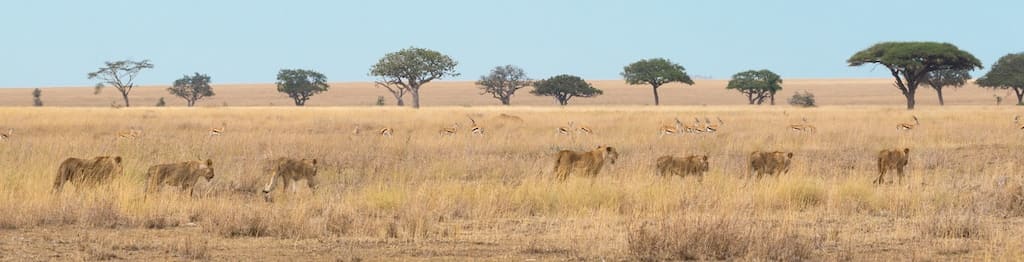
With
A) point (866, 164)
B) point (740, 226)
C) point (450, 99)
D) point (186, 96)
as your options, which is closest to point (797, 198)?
point (740, 226)

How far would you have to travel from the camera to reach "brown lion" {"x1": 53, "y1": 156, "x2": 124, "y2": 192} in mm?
12602

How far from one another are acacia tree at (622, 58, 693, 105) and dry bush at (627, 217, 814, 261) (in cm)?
8361

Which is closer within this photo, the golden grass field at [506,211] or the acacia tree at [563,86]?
the golden grass field at [506,211]

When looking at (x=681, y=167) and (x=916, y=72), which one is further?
(x=916, y=72)

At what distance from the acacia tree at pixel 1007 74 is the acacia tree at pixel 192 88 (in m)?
72.8

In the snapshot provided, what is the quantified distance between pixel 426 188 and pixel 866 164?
861 centimetres

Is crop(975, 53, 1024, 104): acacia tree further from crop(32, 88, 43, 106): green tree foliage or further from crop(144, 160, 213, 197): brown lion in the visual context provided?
crop(32, 88, 43, 106): green tree foliage

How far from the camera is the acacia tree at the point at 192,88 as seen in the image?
112m

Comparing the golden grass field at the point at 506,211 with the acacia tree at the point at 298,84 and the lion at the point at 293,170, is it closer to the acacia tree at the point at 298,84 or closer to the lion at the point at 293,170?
the lion at the point at 293,170

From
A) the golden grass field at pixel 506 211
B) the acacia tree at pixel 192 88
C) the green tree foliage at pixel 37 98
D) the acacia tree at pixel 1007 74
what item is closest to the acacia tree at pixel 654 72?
the acacia tree at pixel 1007 74

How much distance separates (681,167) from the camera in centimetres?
1473

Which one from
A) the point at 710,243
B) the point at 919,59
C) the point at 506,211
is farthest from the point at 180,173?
the point at 919,59

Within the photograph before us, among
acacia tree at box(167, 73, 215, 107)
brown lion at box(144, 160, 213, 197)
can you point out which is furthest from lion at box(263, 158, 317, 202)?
acacia tree at box(167, 73, 215, 107)

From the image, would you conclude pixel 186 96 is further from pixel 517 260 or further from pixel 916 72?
pixel 517 260
